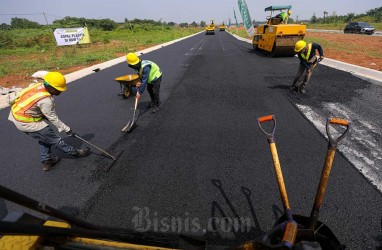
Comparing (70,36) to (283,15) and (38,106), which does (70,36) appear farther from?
(38,106)

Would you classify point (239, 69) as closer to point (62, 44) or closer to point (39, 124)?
point (39, 124)

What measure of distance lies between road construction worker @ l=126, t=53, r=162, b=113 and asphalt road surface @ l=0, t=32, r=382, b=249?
1.43ft

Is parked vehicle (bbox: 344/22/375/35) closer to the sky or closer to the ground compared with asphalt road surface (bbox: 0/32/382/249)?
closer to the ground

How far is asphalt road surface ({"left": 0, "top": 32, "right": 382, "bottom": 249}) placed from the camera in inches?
112

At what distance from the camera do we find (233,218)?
9.43ft

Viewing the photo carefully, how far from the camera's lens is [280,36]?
Result: 41.8 ft

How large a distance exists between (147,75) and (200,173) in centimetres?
310

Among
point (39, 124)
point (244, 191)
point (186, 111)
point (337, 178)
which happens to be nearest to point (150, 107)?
point (186, 111)

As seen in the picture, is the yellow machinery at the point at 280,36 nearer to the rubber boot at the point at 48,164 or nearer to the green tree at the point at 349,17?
the rubber boot at the point at 48,164

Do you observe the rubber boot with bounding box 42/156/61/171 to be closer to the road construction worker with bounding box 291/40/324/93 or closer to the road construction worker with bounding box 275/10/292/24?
the road construction worker with bounding box 291/40/324/93

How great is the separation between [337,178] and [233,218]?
1745 mm

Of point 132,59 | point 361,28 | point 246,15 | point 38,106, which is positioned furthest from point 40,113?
point 361,28

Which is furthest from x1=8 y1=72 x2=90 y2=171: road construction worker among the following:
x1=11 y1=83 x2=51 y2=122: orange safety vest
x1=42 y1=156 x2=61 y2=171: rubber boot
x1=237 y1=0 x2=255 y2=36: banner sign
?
x1=237 y1=0 x2=255 y2=36: banner sign

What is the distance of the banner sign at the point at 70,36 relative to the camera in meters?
23.3
